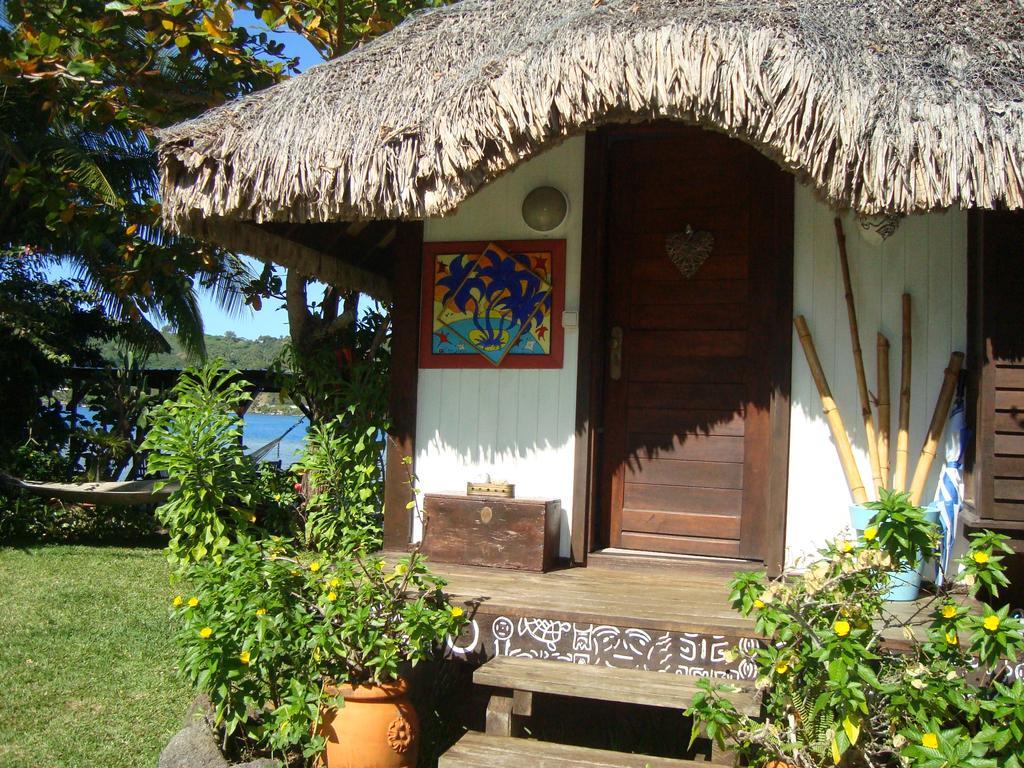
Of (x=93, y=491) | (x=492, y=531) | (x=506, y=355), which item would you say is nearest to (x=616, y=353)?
(x=506, y=355)

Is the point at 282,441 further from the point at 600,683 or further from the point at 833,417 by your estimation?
the point at 600,683

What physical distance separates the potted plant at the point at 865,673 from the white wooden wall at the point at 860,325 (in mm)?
1287

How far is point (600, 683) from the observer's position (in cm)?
322

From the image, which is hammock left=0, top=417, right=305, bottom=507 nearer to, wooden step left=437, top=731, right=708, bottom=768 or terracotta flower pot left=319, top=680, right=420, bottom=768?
terracotta flower pot left=319, top=680, right=420, bottom=768

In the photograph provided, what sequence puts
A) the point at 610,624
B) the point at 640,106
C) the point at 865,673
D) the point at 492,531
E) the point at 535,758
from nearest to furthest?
the point at 865,673
the point at 535,758
the point at 610,624
the point at 640,106
the point at 492,531

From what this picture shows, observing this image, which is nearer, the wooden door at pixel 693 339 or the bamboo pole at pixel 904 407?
the bamboo pole at pixel 904 407

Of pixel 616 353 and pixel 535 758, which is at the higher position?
pixel 616 353

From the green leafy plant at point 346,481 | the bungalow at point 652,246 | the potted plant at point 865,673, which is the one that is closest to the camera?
the potted plant at point 865,673

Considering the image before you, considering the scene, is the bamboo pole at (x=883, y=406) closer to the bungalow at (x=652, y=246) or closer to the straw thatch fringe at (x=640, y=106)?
the bungalow at (x=652, y=246)

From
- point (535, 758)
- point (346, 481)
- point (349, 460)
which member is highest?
point (349, 460)

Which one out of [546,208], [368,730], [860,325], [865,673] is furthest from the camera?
[546,208]

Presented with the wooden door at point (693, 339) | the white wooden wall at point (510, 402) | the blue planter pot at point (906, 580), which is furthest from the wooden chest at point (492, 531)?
the blue planter pot at point (906, 580)

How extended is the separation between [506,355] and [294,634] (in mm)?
1946

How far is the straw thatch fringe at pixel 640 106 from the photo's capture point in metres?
3.45
